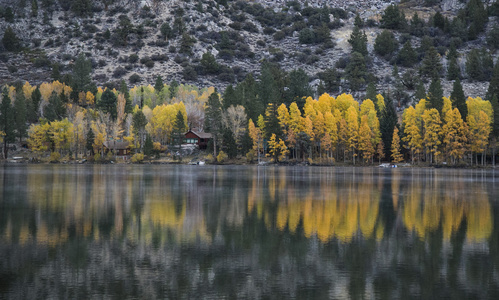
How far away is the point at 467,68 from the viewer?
611ft

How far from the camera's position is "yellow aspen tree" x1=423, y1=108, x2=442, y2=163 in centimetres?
10662

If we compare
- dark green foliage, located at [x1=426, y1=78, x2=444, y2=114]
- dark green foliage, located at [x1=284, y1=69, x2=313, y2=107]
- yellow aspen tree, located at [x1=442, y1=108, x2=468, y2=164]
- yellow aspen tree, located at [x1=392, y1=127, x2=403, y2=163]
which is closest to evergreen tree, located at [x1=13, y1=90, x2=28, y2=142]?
dark green foliage, located at [x1=284, y1=69, x2=313, y2=107]

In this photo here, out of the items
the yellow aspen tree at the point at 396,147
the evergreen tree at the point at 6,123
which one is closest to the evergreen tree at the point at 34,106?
the evergreen tree at the point at 6,123

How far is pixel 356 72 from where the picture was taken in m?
190

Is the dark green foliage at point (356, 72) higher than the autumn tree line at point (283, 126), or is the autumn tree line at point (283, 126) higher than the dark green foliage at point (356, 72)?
the dark green foliage at point (356, 72)

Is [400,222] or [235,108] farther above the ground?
[235,108]

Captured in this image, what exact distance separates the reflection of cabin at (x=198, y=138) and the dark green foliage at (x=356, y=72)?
6799cm

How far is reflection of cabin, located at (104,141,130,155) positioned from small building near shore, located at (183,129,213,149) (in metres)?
15.2

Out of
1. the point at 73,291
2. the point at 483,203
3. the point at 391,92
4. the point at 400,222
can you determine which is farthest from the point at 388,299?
the point at 391,92

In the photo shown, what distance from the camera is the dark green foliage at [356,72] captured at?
7264 inches

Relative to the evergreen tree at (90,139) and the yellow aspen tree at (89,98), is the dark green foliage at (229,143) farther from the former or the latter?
the yellow aspen tree at (89,98)

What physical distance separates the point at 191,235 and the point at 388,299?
12.8m

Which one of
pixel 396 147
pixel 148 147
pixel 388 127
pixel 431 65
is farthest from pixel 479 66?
pixel 148 147

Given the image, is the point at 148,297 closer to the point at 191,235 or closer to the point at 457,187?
the point at 191,235
